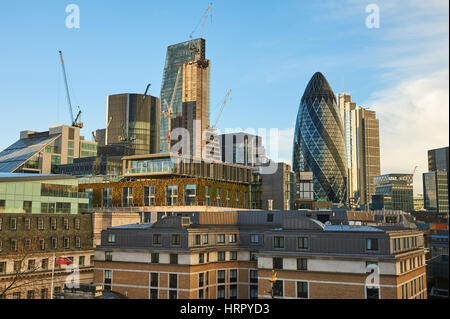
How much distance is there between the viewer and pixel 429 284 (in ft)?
362

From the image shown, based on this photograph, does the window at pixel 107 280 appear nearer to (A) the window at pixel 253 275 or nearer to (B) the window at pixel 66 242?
(B) the window at pixel 66 242

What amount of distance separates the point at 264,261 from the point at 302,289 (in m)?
7.48

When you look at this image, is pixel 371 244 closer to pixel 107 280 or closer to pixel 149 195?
pixel 107 280

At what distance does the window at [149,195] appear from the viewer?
476ft

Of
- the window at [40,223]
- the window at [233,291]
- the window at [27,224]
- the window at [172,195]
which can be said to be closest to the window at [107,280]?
the window at [40,223]

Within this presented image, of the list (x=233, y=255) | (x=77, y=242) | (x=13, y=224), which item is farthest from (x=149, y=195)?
(x=233, y=255)

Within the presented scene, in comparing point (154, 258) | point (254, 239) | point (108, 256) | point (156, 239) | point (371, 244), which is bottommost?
point (108, 256)

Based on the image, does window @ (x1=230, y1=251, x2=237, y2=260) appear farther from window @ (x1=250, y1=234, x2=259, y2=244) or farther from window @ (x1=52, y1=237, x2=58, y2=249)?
window @ (x1=52, y1=237, x2=58, y2=249)

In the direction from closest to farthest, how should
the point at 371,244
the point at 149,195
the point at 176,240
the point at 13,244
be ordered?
1. the point at 371,244
2. the point at 176,240
3. the point at 13,244
4. the point at 149,195

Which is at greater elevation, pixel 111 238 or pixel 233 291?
pixel 111 238

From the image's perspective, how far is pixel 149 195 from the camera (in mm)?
145875
